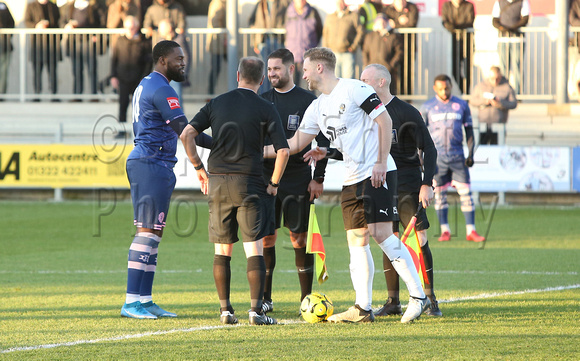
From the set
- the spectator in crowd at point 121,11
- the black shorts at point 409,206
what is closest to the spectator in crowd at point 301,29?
the spectator in crowd at point 121,11

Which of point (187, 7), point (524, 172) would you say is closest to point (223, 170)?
point (524, 172)

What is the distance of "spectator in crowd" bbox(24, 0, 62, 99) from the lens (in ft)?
69.5

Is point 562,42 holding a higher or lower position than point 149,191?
higher

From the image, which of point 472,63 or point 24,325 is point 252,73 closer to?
point 24,325

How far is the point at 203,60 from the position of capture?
69.4ft

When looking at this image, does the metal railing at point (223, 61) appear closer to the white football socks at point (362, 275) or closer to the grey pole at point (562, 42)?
Answer: the grey pole at point (562, 42)

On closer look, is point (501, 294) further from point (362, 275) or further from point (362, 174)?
point (362, 174)

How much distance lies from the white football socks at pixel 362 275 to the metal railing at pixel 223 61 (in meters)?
13.4

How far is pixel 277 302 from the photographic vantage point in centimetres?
834

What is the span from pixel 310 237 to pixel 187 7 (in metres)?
17.1

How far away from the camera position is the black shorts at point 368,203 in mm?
6980

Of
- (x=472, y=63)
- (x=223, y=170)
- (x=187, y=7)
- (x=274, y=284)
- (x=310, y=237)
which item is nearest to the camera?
(x=223, y=170)

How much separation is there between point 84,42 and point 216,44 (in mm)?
3149

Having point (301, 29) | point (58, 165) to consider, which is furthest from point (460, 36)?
point (58, 165)
